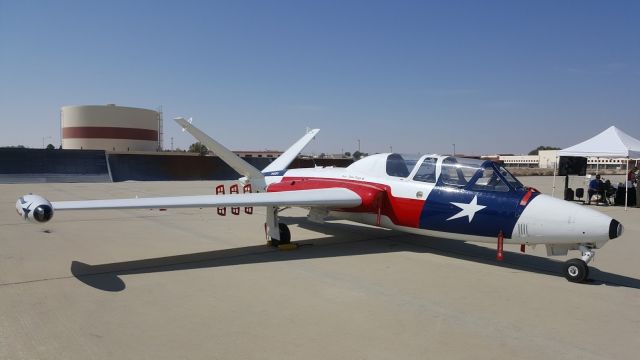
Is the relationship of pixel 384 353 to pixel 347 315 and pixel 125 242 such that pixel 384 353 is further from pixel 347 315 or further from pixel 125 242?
pixel 125 242

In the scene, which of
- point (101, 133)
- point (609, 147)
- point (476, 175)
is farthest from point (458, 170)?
point (101, 133)

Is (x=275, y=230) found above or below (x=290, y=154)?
below

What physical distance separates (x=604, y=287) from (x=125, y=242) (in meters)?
8.67

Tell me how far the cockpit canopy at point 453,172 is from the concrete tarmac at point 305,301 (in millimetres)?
1422

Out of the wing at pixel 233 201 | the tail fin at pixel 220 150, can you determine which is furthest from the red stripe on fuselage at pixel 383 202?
the tail fin at pixel 220 150

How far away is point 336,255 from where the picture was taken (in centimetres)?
841

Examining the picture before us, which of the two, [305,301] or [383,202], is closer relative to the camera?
[305,301]

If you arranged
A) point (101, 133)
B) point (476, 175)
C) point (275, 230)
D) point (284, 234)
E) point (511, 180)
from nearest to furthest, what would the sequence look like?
1. point (511, 180)
2. point (476, 175)
3. point (275, 230)
4. point (284, 234)
5. point (101, 133)

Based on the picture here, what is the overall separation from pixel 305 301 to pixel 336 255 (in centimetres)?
286

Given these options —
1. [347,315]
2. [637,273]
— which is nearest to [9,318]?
[347,315]

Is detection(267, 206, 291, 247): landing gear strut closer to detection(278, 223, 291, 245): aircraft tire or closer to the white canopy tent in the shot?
detection(278, 223, 291, 245): aircraft tire

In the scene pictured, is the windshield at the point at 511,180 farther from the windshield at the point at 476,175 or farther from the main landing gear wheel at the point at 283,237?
the main landing gear wheel at the point at 283,237

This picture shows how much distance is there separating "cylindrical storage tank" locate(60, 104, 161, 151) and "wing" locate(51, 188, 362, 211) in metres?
68.7

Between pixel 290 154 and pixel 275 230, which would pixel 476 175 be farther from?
pixel 290 154
